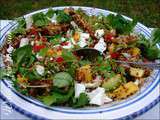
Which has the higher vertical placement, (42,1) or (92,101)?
(42,1)

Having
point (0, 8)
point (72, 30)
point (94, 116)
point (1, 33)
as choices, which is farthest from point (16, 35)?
point (0, 8)

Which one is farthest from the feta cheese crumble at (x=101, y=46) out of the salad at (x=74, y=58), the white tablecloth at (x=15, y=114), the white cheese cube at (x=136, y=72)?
the white tablecloth at (x=15, y=114)

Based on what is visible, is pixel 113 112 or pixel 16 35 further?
pixel 16 35

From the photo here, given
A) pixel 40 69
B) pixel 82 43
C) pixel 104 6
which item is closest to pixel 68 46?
pixel 82 43

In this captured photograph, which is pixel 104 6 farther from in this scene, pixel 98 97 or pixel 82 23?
pixel 98 97

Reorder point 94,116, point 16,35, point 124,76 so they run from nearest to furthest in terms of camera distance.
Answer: point 94,116 < point 124,76 < point 16,35

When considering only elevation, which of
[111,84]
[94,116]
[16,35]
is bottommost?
[94,116]

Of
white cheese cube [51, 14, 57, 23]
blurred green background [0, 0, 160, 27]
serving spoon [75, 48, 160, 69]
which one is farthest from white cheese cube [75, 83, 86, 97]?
blurred green background [0, 0, 160, 27]

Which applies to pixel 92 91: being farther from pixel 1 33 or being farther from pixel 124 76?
pixel 1 33

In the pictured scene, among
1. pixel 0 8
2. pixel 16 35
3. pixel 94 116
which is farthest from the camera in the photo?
pixel 0 8
